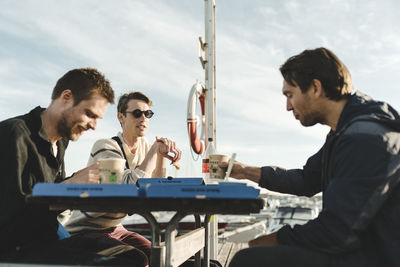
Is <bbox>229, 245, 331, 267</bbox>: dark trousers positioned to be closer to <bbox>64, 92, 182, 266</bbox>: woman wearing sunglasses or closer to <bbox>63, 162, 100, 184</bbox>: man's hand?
<bbox>63, 162, 100, 184</bbox>: man's hand

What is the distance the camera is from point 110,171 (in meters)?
1.93

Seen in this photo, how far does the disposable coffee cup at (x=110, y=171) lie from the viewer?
193 cm

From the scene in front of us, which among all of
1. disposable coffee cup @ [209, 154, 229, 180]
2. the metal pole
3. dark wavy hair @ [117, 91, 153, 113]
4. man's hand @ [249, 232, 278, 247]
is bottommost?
man's hand @ [249, 232, 278, 247]

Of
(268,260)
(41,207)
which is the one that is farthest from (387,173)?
(41,207)

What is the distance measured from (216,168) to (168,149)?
53cm

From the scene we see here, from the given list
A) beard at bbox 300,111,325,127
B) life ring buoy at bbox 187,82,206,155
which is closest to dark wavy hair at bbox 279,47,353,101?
beard at bbox 300,111,325,127

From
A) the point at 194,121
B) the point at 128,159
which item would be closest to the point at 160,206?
the point at 128,159

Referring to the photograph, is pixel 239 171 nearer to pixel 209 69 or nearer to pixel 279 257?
pixel 279 257

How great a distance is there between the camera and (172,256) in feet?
5.36

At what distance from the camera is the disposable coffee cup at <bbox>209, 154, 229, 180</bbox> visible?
242cm

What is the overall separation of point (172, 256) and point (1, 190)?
924 mm

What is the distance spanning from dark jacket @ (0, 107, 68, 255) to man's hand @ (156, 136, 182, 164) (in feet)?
2.87

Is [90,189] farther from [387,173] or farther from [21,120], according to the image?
[387,173]

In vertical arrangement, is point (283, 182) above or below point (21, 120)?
below
